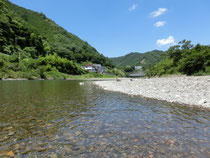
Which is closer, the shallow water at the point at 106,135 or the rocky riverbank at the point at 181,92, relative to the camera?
the shallow water at the point at 106,135

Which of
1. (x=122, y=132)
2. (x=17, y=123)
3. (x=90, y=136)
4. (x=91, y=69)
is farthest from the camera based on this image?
(x=91, y=69)

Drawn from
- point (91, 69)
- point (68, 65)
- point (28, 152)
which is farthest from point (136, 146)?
point (91, 69)

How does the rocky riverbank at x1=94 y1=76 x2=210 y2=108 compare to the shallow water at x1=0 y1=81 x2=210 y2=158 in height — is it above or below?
above

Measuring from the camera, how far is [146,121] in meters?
7.54

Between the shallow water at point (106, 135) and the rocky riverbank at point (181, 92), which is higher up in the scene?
the rocky riverbank at point (181, 92)

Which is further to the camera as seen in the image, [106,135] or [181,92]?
[181,92]

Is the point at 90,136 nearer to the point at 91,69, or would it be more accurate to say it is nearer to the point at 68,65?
the point at 68,65

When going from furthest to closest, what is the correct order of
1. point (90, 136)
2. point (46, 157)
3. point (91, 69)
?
point (91, 69), point (90, 136), point (46, 157)

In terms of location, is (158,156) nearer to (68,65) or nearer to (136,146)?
(136,146)

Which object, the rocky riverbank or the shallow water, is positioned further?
the rocky riverbank

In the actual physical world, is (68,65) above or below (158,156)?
above

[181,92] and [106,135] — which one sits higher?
[181,92]

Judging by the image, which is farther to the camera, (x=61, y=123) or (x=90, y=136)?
(x=61, y=123)

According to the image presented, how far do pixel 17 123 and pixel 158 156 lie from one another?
6.96 meters
